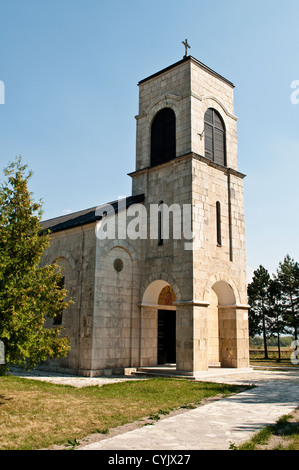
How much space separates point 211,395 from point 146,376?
5.65 meters

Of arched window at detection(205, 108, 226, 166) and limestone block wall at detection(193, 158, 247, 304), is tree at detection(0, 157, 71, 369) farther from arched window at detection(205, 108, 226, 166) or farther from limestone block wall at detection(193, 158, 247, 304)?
arched window at detection(205, 108, 226, 166)

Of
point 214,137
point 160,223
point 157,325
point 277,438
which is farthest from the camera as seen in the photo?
point 214,137

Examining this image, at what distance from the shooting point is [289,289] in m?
42.4

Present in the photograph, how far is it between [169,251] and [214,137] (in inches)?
253

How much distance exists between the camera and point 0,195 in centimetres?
1037

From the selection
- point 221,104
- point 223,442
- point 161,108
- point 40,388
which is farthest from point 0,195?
point 221,104

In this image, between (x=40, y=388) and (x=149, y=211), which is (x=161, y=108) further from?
(x=40, y=388)

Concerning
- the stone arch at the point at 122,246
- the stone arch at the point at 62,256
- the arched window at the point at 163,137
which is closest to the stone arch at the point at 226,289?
the stone arch at the point at 122,246

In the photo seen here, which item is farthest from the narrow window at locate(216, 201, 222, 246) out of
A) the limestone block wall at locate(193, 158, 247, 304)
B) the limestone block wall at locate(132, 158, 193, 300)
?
the limestone block wall at locate(132, 158, 193, 300)

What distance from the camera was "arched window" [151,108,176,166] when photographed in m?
19.5

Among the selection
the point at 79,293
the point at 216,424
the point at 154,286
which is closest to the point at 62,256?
the point at 79,293

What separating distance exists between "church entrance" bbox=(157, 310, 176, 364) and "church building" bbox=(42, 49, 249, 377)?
0.05 meters

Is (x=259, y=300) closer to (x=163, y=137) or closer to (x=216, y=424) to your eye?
(x=163, y=137)

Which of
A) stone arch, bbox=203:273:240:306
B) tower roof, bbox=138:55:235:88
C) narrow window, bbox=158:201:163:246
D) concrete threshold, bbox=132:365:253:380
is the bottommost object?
concrete threshold, bbox=132:365:253:380
